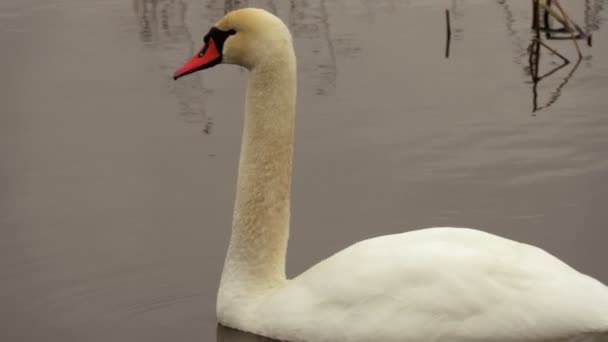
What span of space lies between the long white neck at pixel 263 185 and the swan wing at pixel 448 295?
0.38m

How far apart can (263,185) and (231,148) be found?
1889mm

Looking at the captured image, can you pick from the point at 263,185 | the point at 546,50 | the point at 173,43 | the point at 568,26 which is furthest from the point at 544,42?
the point at 263,185

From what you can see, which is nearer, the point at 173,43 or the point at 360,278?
the point at 360,278

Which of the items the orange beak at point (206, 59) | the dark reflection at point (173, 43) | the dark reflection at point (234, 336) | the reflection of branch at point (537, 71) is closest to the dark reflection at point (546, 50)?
the reflection of branch at point (537, 71)

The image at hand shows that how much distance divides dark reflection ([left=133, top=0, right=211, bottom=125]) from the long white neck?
7.18ft

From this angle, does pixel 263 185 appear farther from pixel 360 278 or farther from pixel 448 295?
pixel 448 295

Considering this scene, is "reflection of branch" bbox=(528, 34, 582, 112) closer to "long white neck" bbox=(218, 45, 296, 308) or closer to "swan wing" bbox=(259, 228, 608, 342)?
"long white neck" bbox=(218, 45, 296, 308)

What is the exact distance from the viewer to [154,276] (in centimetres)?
577

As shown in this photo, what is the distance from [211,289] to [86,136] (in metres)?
2.10

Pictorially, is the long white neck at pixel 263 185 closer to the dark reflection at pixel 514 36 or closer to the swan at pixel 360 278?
the swan at pixel 360 278

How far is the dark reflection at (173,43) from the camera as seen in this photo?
8.07 meters

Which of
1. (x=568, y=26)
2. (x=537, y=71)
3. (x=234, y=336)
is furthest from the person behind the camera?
(x=568, y=26)

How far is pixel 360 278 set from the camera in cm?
486

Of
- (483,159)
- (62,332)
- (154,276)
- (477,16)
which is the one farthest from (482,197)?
(477,16)
